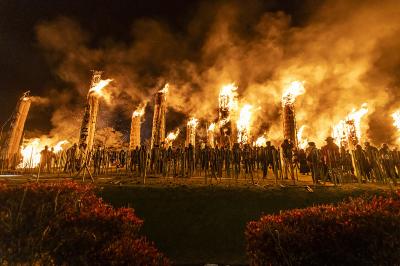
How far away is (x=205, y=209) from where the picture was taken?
35.4ft

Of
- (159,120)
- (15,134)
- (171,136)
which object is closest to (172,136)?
(171,136)

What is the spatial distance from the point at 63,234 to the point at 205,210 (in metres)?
5.62

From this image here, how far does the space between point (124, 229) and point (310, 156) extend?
12.1 metres

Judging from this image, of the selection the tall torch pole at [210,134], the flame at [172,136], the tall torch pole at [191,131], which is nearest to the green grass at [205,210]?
the tall torch pole at [191,131]

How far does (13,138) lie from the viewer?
2520cm

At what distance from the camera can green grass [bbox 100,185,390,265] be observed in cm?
918

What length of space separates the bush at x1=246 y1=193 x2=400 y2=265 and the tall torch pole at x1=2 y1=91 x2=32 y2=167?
974 inches

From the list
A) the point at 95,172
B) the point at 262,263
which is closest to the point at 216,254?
the point at 262,263

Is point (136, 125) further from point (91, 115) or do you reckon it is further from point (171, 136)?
point (171, 136)

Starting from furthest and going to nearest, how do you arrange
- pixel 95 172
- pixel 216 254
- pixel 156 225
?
pixel 95 172
pixel 156 225
pixel 216 254

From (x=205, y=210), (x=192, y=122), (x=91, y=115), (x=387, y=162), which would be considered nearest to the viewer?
(x=205, y=210)

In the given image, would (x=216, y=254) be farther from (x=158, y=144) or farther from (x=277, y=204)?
(x=158, y=144)

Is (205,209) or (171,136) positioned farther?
(171,136)

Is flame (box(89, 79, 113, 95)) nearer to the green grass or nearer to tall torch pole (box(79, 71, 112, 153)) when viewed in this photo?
tall torch pole (box(79, 71, 112, 153))
